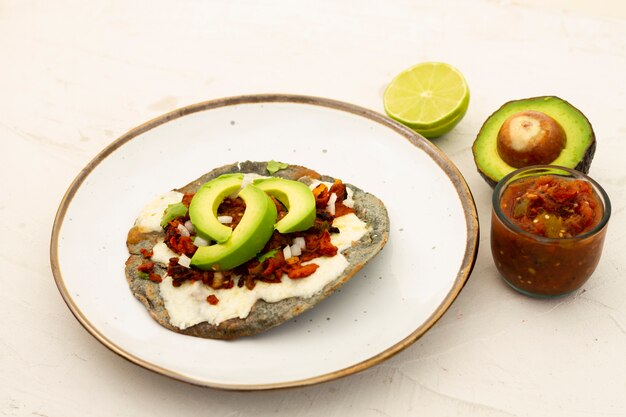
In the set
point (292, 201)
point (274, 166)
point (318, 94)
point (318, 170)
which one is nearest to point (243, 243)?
point (292, 201)

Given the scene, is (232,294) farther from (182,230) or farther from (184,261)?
(182,230)

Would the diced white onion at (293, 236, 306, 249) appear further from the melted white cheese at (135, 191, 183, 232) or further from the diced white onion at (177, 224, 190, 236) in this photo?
the melted white cheese at (135, 191, 183, 232)

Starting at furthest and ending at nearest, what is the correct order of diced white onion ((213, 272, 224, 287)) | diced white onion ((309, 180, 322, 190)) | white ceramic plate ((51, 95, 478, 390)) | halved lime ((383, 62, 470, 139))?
halved lime ((383, 62, 470, 139)) → diced white onion ((309, 180, 322, 190)) → diced white onion ((213, 272, 224, 287)) → white ceramic plate ((51, 95, 478, 390))

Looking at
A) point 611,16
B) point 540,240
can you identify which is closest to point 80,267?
point 540,240

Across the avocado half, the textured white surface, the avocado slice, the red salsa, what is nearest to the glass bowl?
the red salsa

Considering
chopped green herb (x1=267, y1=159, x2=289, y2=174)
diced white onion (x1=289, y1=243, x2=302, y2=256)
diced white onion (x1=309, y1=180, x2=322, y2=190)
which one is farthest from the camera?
chopped green herb (x1=267, y1=159, x2=289, y2=174)

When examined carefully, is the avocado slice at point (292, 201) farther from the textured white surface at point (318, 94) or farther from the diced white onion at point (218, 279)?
the textured white surface at point (318, 94)

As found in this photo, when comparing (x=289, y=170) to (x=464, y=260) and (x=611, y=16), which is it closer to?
(x=464, y=260)
